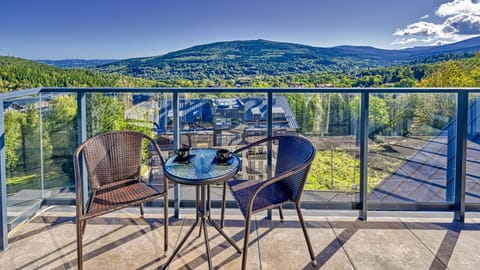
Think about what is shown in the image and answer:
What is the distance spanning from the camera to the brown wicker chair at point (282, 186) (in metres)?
1.96

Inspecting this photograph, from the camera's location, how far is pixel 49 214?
2984 mm

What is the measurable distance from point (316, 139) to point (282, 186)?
76cm

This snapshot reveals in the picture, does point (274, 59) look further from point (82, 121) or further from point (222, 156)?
point (222, 156)

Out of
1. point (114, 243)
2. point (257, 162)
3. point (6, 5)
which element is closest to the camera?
point (114, 243)

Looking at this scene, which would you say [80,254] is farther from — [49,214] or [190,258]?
[49,214]

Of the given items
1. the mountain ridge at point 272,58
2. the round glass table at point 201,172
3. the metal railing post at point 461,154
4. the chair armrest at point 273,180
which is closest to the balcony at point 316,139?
the metal railing post at point 461,154

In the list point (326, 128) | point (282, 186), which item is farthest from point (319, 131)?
point (282, 186)

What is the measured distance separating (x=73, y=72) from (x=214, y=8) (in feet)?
26.0

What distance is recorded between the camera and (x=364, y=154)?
2973mm

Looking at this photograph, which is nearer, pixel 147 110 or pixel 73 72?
pixel 147 110

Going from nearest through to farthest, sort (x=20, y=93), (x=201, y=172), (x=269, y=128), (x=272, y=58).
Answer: (x=201, y=172)
(x=20, y=93)
(x=269, y=128)
(x=272, y=58)

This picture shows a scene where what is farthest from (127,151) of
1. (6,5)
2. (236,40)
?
(6,5)

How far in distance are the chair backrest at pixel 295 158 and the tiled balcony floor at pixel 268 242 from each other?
509 millimetres

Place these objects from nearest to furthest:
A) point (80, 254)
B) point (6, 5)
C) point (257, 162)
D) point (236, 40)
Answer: point (80, 254) < point (257, 162) < point (236, 40) < point (6, 5)
